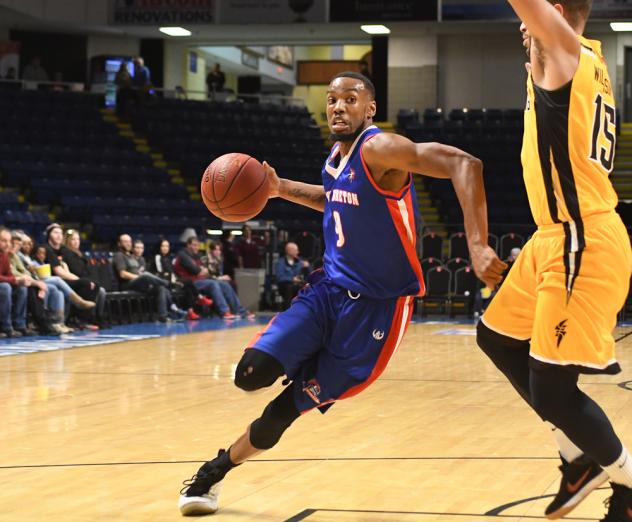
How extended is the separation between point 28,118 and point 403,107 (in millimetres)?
8800

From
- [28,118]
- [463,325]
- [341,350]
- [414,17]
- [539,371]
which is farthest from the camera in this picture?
[414,17]

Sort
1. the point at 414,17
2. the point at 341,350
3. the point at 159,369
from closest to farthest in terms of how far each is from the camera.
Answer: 1. the point at 341,350
2. the point at 159,369
3. the point at 414,17

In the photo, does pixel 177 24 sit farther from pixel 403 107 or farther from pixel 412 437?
pixel 412 437

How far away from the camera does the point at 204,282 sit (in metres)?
15.1

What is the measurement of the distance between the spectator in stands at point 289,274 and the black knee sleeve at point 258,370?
40.9 ft

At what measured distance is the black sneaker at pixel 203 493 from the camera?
3639 millimetres

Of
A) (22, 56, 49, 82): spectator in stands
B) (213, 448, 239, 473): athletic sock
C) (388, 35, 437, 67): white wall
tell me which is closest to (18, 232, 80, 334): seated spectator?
(213, 448, 239, 473): athletic sock

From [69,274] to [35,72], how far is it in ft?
41.3

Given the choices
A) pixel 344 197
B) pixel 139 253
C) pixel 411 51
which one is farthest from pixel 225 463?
pixel 411 51

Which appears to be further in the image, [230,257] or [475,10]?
[475,10]

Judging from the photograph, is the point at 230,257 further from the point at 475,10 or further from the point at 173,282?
the point at 475,10

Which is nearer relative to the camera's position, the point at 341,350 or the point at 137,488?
the point at 341,350

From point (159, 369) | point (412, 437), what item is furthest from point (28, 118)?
point (412, 437)

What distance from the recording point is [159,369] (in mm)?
8648
